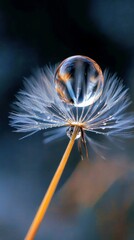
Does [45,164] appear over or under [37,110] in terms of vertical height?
under

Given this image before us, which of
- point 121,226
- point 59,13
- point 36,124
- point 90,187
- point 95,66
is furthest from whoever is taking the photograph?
point 59,13

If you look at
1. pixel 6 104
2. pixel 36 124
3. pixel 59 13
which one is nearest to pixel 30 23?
pixel 59 13

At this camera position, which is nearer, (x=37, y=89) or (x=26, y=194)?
(x=37, y=89)

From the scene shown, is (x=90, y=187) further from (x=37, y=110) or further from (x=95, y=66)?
(x=95, y=66)

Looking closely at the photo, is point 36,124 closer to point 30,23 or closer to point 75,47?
point 75,47

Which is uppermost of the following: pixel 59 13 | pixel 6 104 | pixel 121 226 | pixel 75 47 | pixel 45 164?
pixel 59 13

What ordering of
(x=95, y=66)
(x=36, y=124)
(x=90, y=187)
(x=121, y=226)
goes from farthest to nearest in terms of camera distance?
1. (x=90, y=187)
2. (x=121, y=226)
3. (x=36, y=124)
4. (x=95, y=66)
